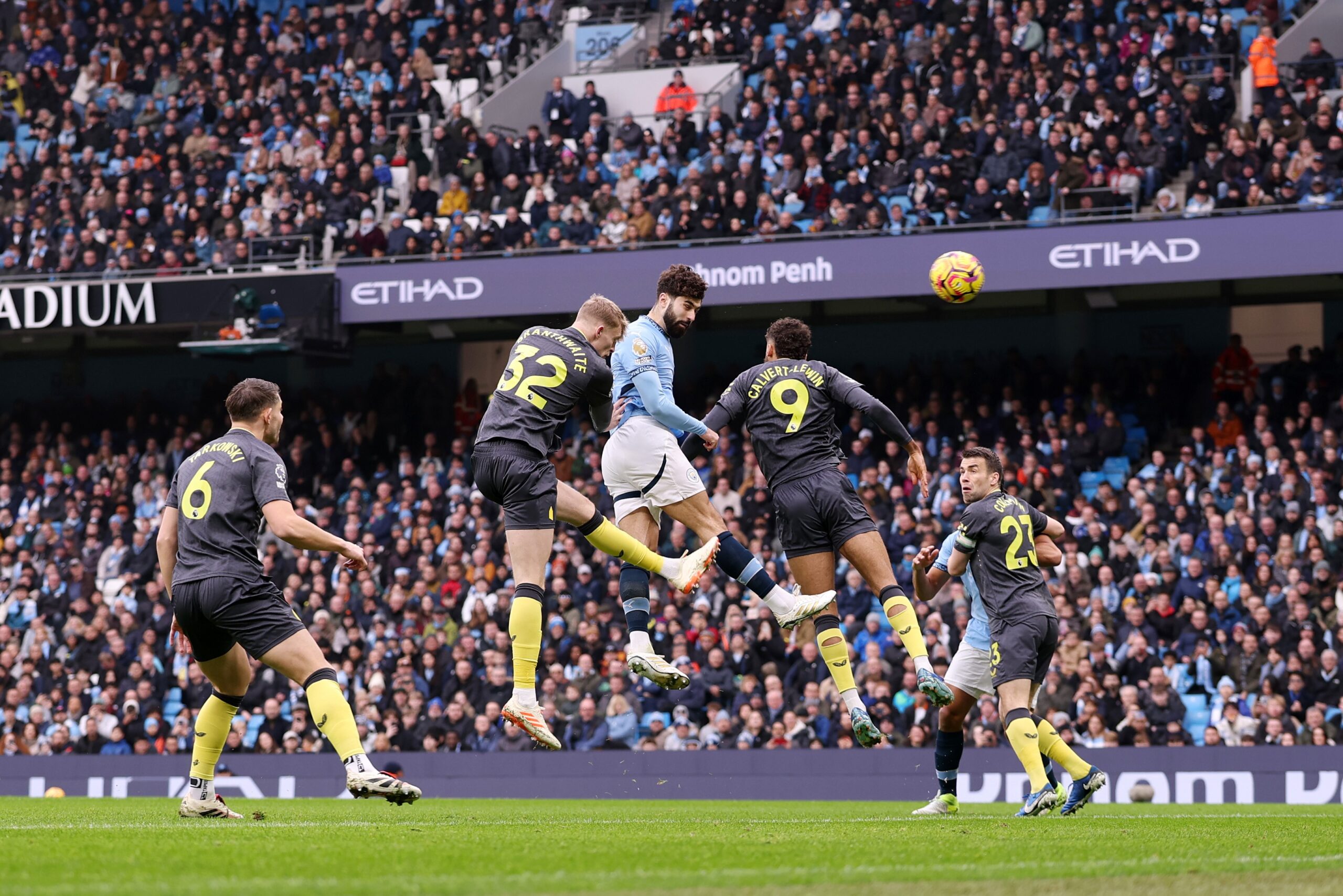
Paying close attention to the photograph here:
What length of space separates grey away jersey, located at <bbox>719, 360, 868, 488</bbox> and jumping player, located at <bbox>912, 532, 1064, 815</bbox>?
3.35 ft

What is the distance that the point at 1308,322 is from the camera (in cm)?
2320

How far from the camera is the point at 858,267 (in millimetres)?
21703

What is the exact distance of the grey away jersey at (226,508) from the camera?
8883 mm

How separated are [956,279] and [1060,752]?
13.9 ft

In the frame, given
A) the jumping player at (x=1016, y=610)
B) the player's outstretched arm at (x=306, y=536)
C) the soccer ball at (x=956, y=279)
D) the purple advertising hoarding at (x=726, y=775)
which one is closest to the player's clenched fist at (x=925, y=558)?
the jumping player at (x=1016, y=610)

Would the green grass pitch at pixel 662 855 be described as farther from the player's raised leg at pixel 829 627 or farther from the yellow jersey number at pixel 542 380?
the yellow jersey number at pixel 542 380

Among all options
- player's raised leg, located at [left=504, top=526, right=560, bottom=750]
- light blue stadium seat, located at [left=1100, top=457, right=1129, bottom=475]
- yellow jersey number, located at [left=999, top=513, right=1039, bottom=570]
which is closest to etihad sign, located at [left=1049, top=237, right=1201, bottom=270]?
light blue stadium seat, located at [left=1100, top=457, right=1129, bottom=475]

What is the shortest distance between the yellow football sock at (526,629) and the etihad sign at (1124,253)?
497 inches

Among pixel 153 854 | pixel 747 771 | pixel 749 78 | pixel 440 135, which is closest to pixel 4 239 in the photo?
pixel 440 135

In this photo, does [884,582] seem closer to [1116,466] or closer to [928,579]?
[928,579]

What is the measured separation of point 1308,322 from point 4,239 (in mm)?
19690

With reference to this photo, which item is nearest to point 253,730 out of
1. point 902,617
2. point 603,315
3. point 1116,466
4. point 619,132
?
point 619,132

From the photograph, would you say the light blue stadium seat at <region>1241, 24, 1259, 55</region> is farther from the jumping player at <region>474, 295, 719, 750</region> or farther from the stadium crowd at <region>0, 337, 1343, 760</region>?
the jumping player at <region>474, 295, 719, 750</region>

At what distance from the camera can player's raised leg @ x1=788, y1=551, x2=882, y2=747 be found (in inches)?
437
